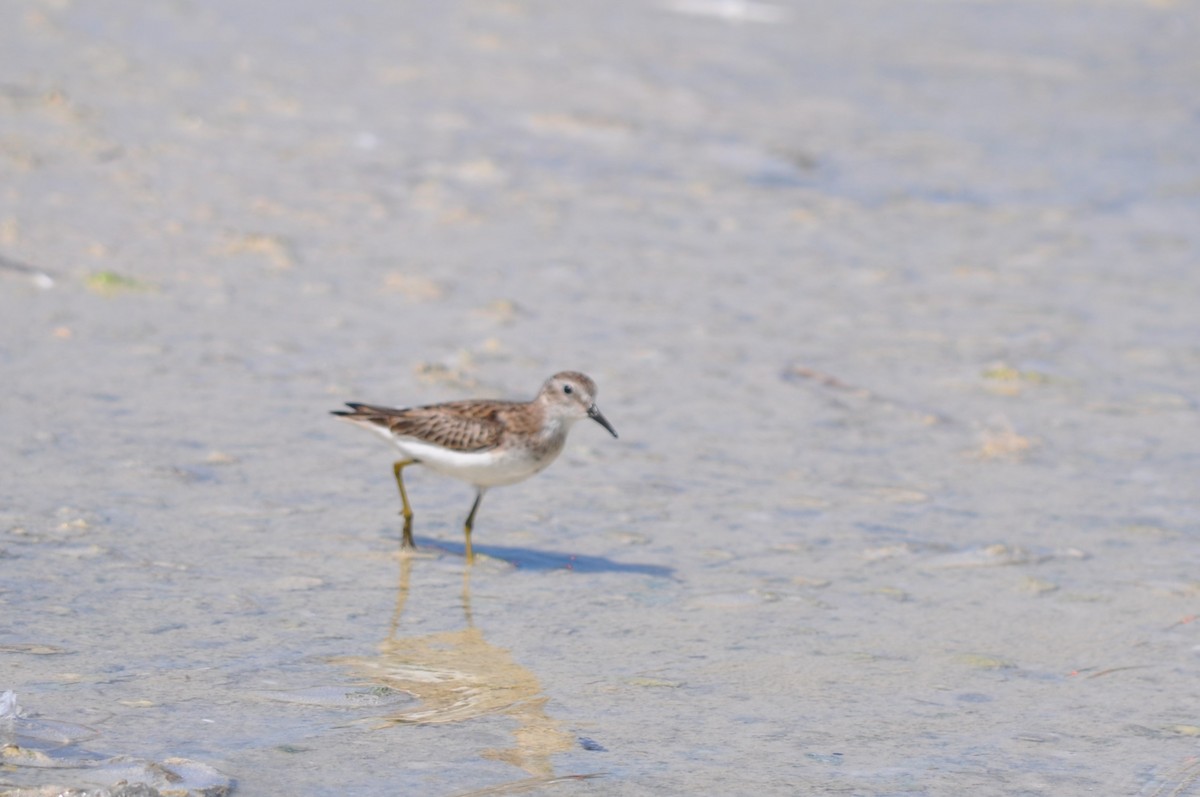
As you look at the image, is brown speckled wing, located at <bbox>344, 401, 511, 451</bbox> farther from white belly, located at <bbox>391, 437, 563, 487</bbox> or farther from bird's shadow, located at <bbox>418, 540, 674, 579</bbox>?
bird's shadow, located at <bbox>418, 540, 674, 579</bbox>

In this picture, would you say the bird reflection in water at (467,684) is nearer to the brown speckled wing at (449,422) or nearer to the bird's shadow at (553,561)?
the bird's shadow at (553,561)

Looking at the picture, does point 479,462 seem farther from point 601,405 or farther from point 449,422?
point 601,405

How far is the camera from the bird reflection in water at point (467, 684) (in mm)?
4832

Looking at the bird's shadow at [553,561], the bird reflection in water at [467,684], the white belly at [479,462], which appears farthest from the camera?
the white belly at [479,462]

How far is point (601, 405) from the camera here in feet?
27.7

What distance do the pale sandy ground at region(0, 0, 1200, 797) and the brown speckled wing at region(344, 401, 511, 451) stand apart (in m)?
0.43

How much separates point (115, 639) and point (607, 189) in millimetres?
7566

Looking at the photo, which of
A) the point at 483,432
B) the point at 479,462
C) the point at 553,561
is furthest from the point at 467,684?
the point at 483,432

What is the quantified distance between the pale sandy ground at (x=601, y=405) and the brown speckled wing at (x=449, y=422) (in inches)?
16.8

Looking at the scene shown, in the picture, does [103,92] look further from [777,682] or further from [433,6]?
[777,682]

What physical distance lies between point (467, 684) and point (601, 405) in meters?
3.31

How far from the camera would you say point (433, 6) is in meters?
17.4

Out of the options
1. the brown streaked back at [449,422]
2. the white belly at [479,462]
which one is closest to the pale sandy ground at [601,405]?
the white belly at [479,462]

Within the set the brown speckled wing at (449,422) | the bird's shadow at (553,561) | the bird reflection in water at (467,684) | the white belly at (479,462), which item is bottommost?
the bird reflection in water at (467,684)
